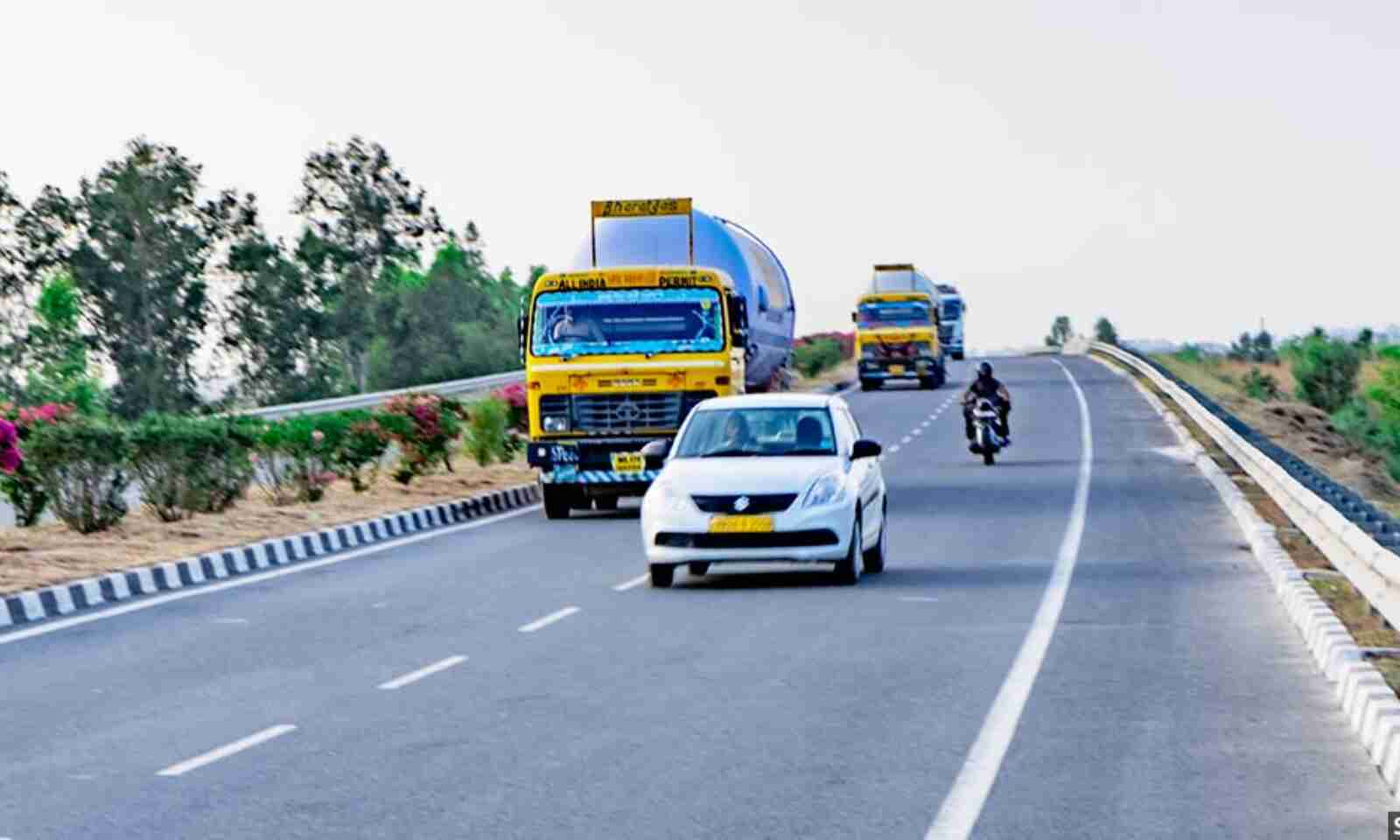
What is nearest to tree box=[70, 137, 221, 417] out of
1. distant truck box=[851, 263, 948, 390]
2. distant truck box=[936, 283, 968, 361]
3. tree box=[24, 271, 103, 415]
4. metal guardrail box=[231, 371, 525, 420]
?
tree box=[24, 271, 103, 415]

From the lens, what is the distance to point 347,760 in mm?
10750

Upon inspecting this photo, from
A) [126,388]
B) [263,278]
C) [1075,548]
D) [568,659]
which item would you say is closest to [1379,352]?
[263,278]

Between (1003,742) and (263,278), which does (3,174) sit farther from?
(1003,742)

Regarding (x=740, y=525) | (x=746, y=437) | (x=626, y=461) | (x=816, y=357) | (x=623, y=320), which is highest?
(x=623, y=320)

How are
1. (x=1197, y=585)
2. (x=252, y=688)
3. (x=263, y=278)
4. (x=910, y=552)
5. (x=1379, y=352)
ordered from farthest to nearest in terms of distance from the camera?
(x=1379, y=352), (x=263, y=278), (x=910, y=552), (x=1197, y=585), (x=252, y=688)

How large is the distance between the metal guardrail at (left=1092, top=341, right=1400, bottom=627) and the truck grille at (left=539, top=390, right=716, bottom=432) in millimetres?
6601

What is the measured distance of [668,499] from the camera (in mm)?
19562

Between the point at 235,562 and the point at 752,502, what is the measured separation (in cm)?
600

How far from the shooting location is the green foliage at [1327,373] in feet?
317

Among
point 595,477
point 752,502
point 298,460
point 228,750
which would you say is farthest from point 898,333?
point 228,750

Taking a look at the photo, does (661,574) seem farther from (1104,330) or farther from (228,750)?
(1104,330)

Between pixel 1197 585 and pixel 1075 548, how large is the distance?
3.83 metres

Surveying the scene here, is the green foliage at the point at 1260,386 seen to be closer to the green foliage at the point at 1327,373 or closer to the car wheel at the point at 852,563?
the green foliage at the point at 1327,373

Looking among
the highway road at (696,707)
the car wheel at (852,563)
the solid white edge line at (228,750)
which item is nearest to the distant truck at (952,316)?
the highway road at (696,707)
